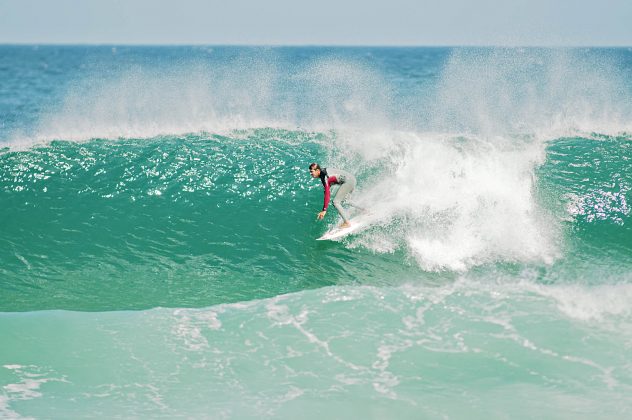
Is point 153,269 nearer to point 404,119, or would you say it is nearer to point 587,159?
point 587,159

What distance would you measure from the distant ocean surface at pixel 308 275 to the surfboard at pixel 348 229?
15 cm

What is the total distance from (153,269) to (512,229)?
5880 mm

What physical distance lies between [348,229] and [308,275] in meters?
1.47

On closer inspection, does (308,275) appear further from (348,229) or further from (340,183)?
(340,183)

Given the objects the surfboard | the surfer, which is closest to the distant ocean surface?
the surfboard

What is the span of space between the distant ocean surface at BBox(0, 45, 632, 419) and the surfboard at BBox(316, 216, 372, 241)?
0.50 ft

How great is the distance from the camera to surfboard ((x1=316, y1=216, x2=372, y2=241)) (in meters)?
10.9

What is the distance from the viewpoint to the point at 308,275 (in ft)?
32.1

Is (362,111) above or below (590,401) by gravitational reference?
above

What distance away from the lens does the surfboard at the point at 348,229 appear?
35.8 feet

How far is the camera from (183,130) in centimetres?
1755

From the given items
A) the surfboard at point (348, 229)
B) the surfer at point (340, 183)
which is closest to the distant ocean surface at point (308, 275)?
the surfboard at point (348, 229)

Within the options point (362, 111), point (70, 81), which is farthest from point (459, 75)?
point (70, 81)

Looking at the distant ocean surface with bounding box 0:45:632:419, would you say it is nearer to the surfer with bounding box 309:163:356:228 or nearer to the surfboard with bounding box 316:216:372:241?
the surfboard with bounding box 316:216:372:241
